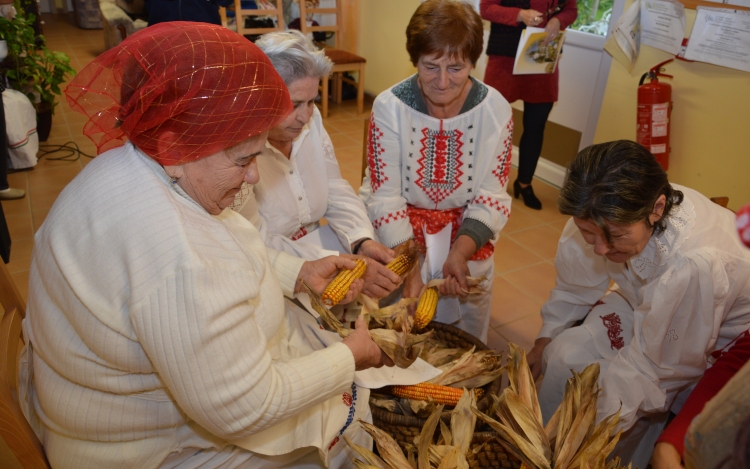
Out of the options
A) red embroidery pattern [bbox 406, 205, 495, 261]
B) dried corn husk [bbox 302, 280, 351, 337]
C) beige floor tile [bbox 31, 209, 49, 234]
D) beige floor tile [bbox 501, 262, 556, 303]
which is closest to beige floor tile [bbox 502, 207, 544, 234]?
beige floor tile [bbox 501, 262, 556, 303]

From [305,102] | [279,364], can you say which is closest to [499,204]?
[305,102]

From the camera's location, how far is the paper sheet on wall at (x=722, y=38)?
2.85 meters

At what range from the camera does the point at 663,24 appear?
324 cm

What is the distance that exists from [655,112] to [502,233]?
3.96 ft

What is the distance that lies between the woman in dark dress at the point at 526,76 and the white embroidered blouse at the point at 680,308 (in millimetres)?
2234

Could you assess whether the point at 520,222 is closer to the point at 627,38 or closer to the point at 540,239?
the point at 540,239

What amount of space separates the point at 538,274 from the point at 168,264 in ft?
8.95

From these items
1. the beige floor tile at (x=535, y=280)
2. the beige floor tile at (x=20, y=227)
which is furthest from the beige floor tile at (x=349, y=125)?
the beige floor tile at (x=20, y=227)

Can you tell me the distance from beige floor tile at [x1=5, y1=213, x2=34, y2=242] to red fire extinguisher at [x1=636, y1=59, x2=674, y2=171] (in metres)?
3.92

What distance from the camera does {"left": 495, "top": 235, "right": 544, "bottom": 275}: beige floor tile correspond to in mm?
3340

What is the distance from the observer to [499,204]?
2115 mm

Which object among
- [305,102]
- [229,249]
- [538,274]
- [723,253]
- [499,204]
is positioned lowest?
[538,274]

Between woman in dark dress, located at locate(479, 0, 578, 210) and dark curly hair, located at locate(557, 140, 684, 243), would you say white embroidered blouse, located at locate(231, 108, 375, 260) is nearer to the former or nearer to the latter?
dark curly hair, located at locate(557, 140, 684, 243)

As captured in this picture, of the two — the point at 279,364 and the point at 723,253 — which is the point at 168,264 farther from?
→ the point at 723,253
